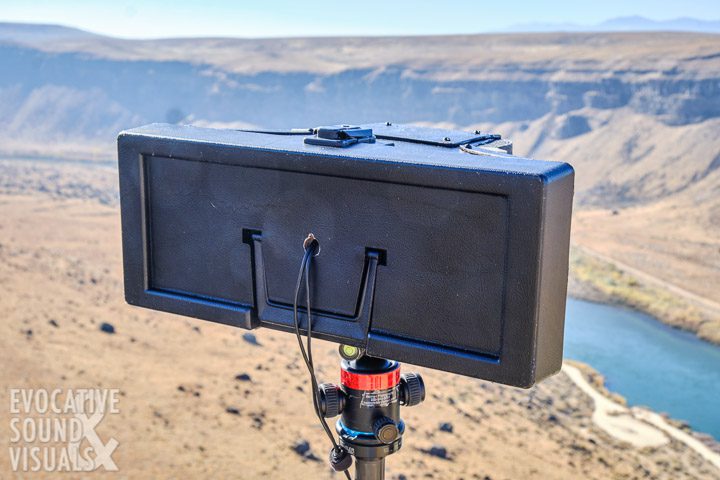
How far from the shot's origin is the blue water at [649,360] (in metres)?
13.4

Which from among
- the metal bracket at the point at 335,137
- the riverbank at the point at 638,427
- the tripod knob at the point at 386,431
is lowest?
the riverbank at the point at 638,427

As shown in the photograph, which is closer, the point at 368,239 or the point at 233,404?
the point at 368,239

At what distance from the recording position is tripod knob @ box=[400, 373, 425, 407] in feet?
7.41

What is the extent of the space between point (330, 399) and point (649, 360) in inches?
556

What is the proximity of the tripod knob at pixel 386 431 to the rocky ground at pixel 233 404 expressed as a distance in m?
5.40

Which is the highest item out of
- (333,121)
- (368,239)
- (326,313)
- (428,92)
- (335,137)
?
(335,137)

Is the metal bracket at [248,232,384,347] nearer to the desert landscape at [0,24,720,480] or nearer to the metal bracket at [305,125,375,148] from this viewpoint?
the metal bracket at [305,125,375,148]

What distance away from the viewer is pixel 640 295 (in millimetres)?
18781

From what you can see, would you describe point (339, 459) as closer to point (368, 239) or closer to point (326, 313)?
point (326, 313)

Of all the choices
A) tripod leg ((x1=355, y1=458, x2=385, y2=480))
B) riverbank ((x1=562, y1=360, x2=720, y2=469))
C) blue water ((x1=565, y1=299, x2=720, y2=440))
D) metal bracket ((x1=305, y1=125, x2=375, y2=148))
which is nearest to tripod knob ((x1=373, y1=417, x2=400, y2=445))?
tripod leg ((x1=355, y1=458, x2=385, y2=480))

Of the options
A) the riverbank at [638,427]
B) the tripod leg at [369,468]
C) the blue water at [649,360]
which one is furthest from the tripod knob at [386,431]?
the blue water at [649,360]

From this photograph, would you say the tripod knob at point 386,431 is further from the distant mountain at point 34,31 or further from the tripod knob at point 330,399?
the distant mountain at point 34,31

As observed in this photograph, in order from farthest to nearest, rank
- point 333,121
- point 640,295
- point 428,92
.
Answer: point 333,121 → point 428,92 → point 640,295

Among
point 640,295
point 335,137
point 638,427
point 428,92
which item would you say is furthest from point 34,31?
point 335,137
